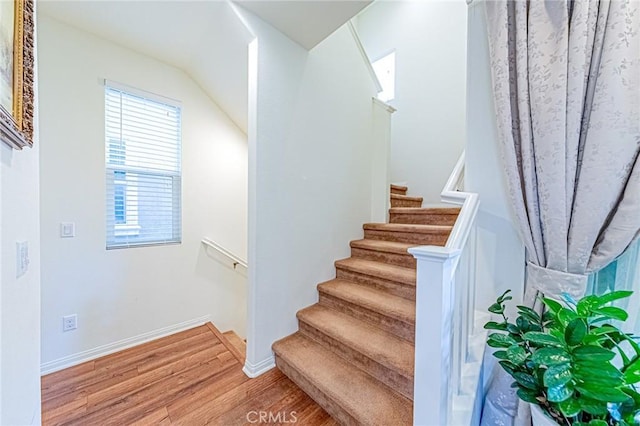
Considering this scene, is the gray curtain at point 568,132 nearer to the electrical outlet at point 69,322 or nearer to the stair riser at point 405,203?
the stair riser at point 405,203

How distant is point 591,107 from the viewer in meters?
1.06

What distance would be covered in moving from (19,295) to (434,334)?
4.82 feet

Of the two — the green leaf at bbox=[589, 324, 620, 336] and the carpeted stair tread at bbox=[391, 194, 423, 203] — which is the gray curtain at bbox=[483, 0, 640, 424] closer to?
the green leaf at bbox=[589, 324, 620, 336]

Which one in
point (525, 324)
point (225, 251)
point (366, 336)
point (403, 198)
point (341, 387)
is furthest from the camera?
point (403, 198)

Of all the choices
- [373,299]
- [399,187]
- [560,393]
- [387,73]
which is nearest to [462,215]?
[560,393]

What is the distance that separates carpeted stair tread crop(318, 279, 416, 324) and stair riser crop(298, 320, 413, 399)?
0.30m

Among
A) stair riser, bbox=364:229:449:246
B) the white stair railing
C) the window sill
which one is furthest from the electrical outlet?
stair riser, bbox=364:229:449:246

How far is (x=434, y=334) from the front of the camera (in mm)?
881

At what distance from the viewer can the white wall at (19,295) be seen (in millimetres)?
759

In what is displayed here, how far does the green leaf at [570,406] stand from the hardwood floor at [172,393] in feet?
3.57

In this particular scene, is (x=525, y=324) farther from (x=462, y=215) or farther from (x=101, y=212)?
(x=101, y=212)

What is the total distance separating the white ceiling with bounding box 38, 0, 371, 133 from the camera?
5.49 feet

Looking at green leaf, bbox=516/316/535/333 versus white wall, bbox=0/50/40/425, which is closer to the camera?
white wall, bbox=0/50/40/425

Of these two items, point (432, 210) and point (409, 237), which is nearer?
point (409, 237)
